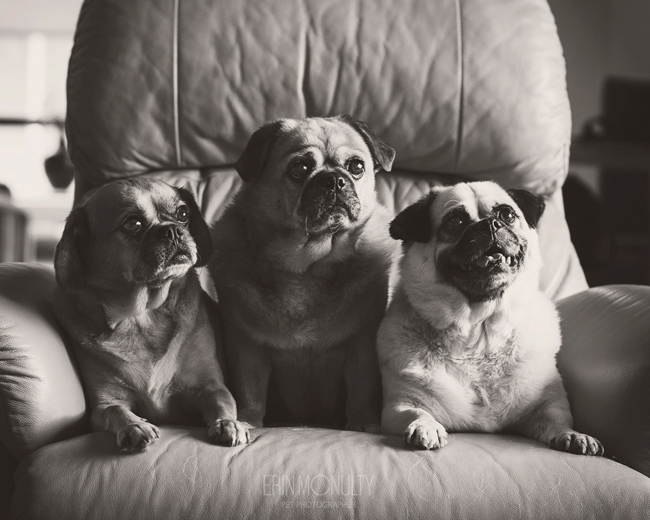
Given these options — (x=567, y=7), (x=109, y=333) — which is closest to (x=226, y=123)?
(x=109, y=333)

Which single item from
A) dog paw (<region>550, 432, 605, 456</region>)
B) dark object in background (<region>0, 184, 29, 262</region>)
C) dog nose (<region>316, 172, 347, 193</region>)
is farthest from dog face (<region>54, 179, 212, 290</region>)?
dark object in background (<region>0, 184, 29, 262</region>)

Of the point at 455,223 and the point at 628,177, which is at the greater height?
the point at 455,223

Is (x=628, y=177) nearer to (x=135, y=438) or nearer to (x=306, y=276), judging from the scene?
(x=306, y=276)

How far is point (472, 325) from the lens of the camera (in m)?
1.76

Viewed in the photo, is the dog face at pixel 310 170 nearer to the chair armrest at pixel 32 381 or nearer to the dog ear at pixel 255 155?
the dog ear at pixel 255 155

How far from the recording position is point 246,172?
76.9 inches

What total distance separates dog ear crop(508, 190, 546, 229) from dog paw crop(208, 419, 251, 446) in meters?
0.86

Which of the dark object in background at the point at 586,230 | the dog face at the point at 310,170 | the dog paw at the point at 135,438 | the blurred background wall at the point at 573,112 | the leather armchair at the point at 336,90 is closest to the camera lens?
the dog paw at the point at 135,438

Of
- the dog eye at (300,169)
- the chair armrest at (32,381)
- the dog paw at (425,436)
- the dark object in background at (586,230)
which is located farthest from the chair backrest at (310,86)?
the dark object in background at (586,230)

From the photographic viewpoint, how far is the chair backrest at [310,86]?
227cm

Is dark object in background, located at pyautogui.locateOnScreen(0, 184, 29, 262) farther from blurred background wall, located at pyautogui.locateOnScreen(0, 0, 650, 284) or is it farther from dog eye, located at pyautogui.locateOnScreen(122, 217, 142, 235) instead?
dog eye, located at pyautogui.locateOnScreen(122, 217, 142, 235)

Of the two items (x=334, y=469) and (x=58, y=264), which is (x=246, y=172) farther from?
(x=334, y=469)

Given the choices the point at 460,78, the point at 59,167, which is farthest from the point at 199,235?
the point at 59,167

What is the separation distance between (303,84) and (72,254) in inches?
37.7
